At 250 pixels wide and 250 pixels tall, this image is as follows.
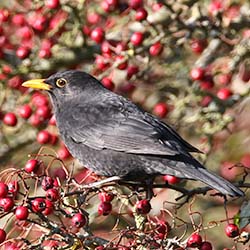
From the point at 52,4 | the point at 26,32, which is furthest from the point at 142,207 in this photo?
the point at 26,32

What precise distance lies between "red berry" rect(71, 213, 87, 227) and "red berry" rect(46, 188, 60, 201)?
131mm

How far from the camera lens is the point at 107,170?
5.29m

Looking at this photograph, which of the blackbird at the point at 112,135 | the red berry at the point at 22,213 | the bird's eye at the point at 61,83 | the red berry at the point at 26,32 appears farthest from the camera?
the red berry at the point at 26,32

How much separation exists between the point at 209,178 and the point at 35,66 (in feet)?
6.91

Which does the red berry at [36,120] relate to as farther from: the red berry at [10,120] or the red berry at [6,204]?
the red berry at [6,204]

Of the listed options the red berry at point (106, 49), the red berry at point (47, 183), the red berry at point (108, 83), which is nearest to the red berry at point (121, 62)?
the red berry at point (106, 49)

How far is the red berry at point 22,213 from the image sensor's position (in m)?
3.84

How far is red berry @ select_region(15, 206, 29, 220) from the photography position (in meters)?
3.84

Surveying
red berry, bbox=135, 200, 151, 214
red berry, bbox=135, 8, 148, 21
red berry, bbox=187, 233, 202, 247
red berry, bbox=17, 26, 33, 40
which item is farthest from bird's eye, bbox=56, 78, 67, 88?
red berry, bbox=187, 233, 202, 247

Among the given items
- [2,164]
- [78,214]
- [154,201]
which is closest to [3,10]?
[2,164]

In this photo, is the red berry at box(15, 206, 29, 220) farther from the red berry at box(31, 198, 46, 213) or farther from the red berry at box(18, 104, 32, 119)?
the red berry at box(18, 104, 32, 119)

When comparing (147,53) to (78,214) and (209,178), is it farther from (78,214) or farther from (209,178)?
(78,214)

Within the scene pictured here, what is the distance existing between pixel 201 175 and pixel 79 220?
3.47 ft

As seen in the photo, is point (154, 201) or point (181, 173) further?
point (154, 201)
